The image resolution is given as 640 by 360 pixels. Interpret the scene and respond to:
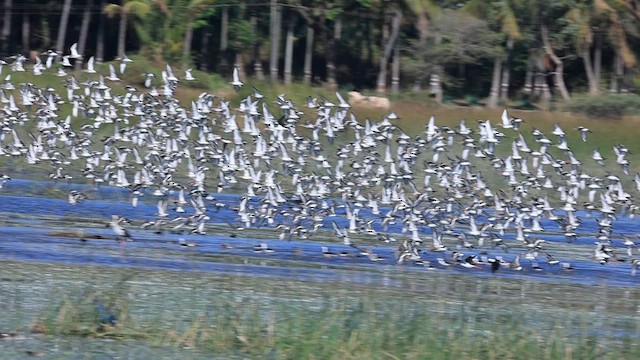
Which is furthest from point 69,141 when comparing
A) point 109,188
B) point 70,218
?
point 70,218

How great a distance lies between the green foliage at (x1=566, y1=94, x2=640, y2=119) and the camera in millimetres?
47250

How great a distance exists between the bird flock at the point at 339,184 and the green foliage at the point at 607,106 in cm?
1030

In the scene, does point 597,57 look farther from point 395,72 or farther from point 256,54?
point 256,54

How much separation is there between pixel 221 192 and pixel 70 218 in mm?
6533

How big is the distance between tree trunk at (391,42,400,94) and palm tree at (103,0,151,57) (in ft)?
29.6

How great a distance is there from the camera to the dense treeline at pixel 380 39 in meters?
51.2

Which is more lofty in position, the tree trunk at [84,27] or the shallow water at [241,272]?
the tree trunk at [84,27]

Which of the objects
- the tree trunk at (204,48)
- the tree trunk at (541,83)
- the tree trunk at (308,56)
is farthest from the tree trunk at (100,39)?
the tree trunk at (541,83)

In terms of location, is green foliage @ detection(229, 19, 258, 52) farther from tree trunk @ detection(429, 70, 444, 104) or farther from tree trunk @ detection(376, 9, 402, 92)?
tree trunk @ detection(429, 70, 444, 104)

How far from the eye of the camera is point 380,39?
57.5 metres

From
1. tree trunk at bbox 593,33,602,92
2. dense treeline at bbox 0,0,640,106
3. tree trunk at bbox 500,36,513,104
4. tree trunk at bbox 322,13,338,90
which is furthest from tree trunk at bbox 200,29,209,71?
tree trunk at bbox 593,33,602,92

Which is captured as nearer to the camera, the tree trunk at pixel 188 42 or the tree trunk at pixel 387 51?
the tree trunk at pixel 188 42

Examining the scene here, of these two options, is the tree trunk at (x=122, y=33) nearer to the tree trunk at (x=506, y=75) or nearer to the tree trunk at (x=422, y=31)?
the tree trunk at (x=422, y=31)

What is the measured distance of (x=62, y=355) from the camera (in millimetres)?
13859
